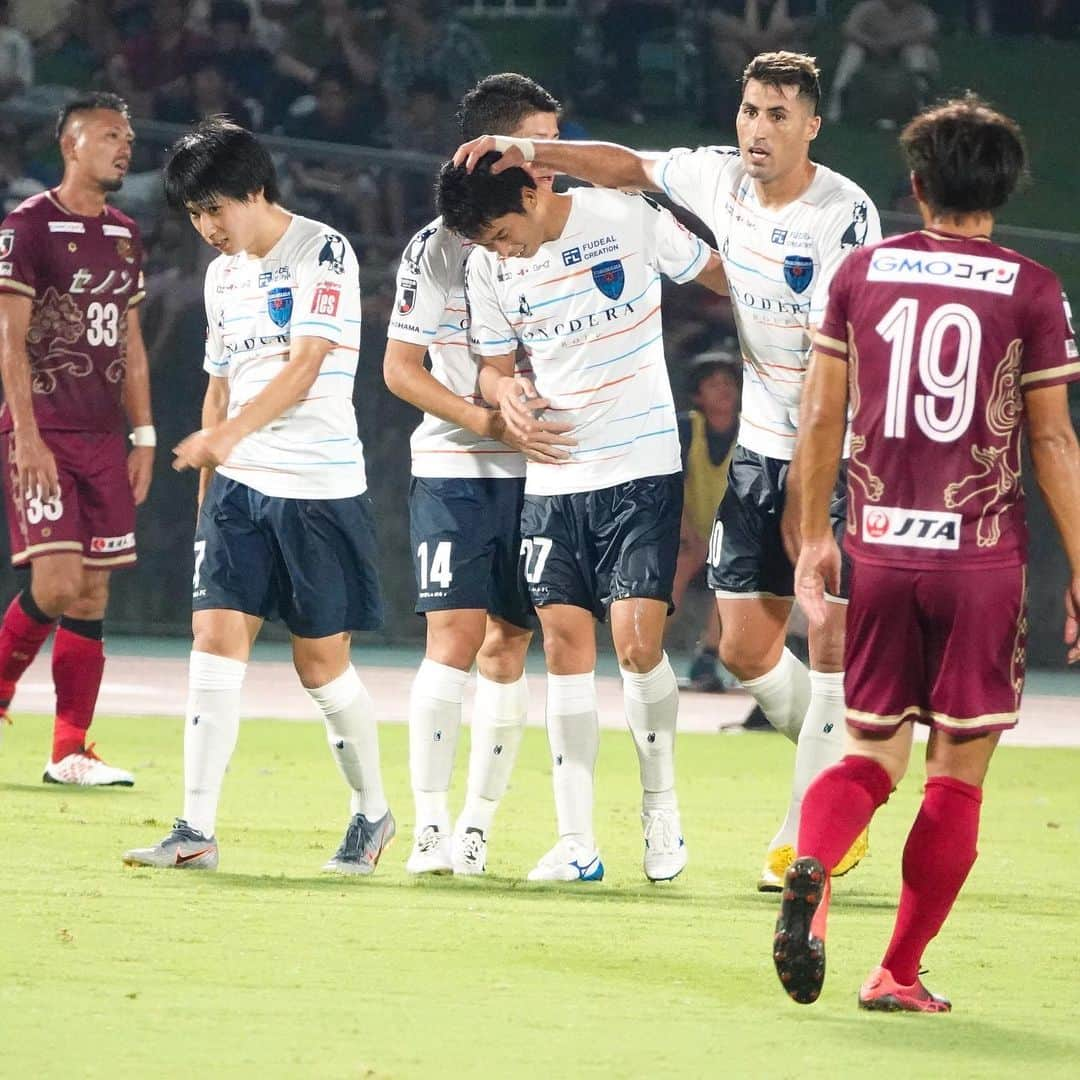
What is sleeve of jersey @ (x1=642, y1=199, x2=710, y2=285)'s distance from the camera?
19.9ft

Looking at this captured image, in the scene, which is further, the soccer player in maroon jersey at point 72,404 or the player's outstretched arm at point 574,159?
the soccer player in maroon jersey at point 72,404

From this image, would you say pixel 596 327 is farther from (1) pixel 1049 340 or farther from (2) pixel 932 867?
(2) pixel 932 867

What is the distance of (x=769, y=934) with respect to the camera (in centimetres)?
509

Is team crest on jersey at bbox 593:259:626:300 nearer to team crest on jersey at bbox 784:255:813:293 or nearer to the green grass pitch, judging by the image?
team crest on jersey at bbox 784:255:813:293

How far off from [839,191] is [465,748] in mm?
4271

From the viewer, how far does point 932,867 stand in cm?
410

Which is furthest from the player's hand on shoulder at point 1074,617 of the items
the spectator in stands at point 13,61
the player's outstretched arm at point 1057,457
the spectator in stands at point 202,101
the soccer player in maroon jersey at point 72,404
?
the spectator in stands at point 13,61

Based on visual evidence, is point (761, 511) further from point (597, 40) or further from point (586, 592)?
point (597, 40)

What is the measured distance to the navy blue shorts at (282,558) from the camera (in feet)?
19.3

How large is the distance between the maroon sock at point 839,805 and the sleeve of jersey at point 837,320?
798 mm

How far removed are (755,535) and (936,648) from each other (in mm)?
1968

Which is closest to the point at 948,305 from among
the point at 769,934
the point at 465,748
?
the point at 769,934

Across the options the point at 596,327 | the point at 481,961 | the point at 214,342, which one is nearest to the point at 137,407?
the point at 214,342

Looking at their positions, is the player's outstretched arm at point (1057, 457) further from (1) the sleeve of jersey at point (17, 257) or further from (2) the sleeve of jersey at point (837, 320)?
(1) the sleeve of jersey at point (17, 257)
